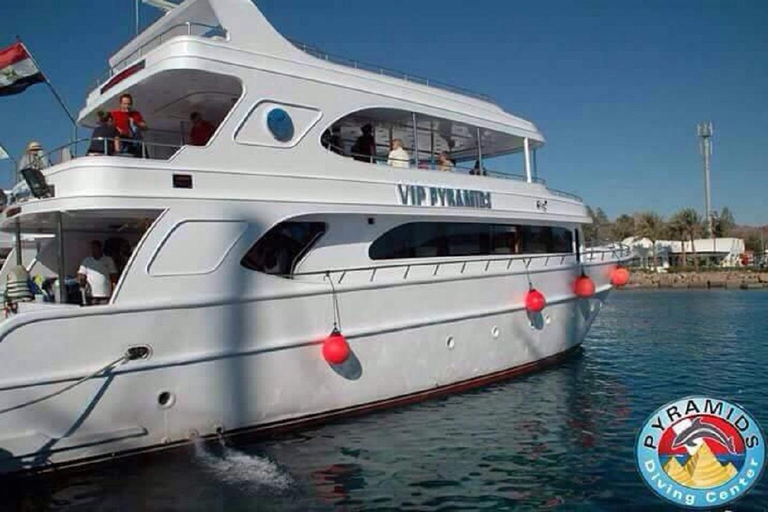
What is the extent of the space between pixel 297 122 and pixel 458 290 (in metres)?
3.65

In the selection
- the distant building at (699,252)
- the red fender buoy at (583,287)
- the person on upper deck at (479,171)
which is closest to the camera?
the person on upper deck at (479,171)

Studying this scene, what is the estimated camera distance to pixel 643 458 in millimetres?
3076

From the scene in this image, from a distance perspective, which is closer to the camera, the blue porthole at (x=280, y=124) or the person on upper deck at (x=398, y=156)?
the blue porthole at (x=280, y=124)

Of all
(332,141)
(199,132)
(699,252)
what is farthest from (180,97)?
(699,252)

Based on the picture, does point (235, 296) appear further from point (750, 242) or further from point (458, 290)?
point (750, 242)

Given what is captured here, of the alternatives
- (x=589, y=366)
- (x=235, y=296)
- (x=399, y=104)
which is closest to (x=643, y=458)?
(x=235, y=296)

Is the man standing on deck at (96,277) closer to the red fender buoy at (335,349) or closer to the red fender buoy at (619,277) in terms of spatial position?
the red fender buoy at (335,349)

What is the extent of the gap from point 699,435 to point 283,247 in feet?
19.8

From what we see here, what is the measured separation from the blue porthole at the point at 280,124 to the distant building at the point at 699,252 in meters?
65.0

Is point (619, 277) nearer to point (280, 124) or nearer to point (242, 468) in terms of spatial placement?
point (280, 124)

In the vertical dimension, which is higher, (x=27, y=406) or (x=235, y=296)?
(x=235, y=296)

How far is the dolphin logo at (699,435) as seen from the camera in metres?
3.04

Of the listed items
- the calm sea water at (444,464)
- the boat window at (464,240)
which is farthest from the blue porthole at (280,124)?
the calm sea water at (444,464)

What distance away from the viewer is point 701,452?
3.04m
